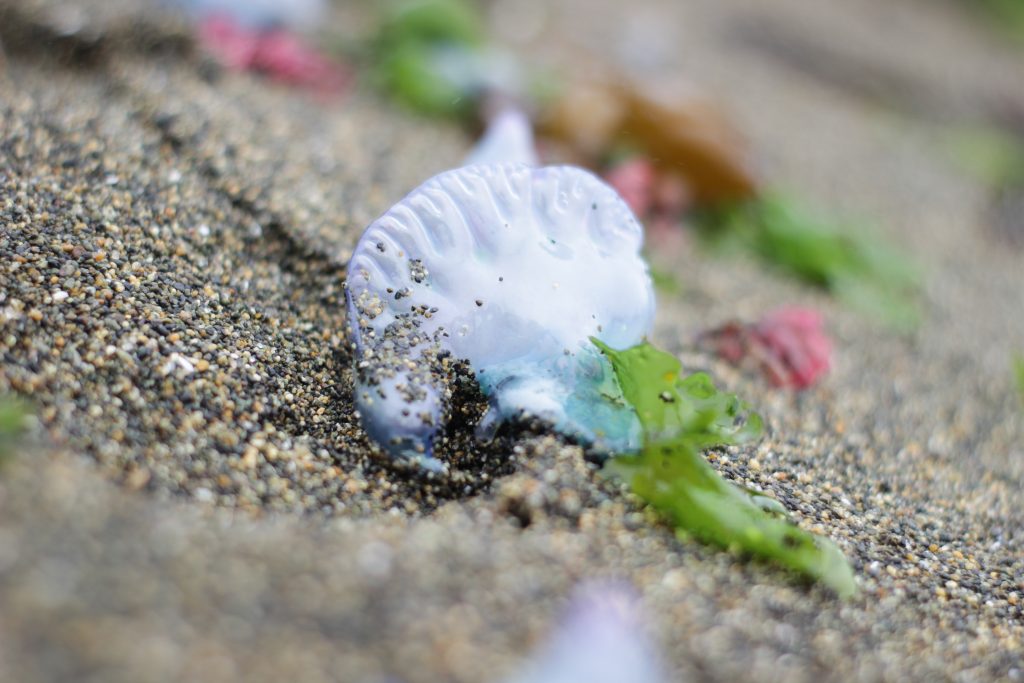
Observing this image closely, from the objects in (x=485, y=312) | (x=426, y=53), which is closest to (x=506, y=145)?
(x=485, y=312)

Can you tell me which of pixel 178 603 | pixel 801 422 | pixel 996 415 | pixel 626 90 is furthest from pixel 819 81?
pixel 178 603

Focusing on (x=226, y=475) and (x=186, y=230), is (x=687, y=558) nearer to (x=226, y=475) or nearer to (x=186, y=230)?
(x=226, y=475)

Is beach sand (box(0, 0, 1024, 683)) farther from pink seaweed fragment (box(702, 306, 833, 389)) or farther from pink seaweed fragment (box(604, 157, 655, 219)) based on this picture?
pink seaweed fragment (box(604, 157, 655, 219))

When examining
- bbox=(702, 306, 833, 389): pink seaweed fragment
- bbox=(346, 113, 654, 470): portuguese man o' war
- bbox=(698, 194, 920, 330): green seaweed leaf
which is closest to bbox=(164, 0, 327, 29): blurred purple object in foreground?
bbox=(698, 194, 920, 330): green seaweed leaf

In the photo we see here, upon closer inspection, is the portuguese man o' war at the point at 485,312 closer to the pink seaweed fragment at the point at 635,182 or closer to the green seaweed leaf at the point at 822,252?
the pink seaweed fragment at the point at 635,182

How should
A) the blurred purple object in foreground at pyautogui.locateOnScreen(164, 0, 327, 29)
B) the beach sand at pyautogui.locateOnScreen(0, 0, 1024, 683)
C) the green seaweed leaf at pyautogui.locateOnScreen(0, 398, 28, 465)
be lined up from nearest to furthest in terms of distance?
the beach sand at pyautogui.locateOnScreen(0, 0, 1024, 683) < the green seaweed leaf at pyautogui.locateOnScreen(0, 398, 28, 465) < the blurred purple object in foreground at pyautogui.locateOnScreen(164, 0, 327, 29)

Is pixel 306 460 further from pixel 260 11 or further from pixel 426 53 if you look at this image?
pixel 426 53
